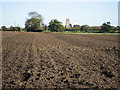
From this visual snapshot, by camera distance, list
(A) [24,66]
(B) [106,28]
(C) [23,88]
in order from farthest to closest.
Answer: (B) [106,28]
(A) [24,66]
(C) [23,88]

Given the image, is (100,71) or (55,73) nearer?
(55,73)

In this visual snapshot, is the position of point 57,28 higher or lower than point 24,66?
higher

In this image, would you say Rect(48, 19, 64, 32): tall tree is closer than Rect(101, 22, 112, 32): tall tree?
No

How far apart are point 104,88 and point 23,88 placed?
2.42 m

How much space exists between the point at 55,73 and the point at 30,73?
93cm

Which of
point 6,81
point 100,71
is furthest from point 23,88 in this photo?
point 100,71

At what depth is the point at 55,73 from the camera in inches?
197

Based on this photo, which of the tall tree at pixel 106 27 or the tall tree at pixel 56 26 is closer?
the tall tree at pixel 106 27

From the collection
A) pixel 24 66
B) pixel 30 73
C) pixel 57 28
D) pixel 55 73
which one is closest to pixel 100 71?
pixel 55 73

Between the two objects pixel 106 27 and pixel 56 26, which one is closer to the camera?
pixel 106 27

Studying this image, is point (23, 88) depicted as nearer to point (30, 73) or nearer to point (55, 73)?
point (30, 73)

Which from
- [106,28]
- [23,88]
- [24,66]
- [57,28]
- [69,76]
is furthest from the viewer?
[57,28]

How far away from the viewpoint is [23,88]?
3992 mm

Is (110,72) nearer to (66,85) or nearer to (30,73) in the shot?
(66,85)
